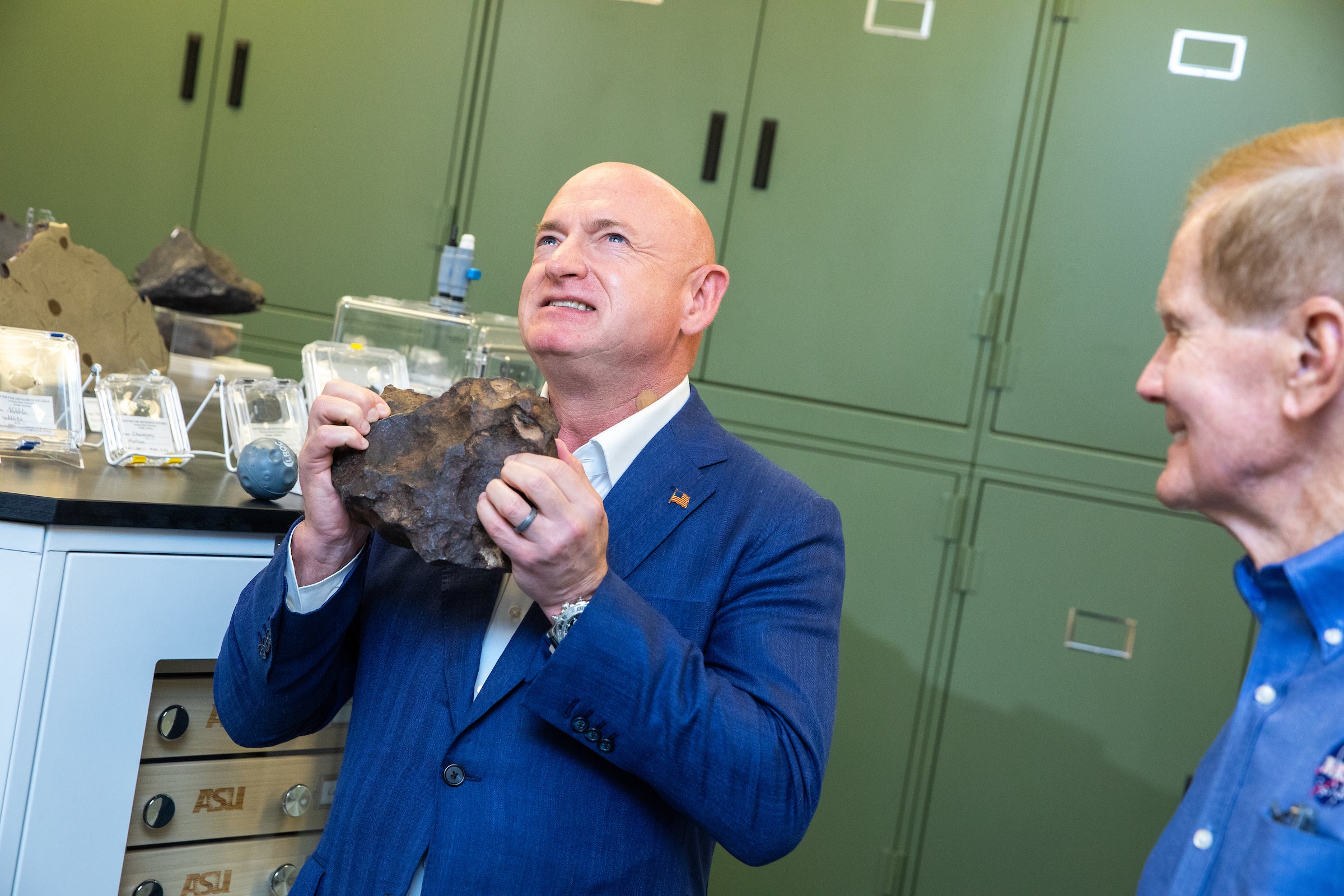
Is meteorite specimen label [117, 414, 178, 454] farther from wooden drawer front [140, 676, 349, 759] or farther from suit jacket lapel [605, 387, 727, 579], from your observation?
suit jacket lapel [605, 387, 727, 579]

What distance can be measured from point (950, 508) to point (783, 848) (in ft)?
5.75

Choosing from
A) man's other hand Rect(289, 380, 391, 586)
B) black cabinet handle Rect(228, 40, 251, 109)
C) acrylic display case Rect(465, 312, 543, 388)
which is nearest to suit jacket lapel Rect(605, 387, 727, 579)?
man's other hand Rect(289, 380, 391, 586)

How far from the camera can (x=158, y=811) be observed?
1259 millimetres

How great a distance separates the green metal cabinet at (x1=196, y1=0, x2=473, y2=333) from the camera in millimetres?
2963

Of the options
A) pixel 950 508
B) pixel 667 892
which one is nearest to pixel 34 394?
pixel 667 892

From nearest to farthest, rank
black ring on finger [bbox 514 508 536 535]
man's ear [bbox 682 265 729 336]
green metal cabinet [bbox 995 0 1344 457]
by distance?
1. black ring on finger [bbox 514 508 536 535]
2. man's ear [bbox 682 265 729 336]
3. green metal cabinet [bbox 995 0 1344 457]

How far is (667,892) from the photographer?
1099 millimetres

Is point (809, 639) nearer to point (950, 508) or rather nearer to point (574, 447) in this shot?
point (574, 447)

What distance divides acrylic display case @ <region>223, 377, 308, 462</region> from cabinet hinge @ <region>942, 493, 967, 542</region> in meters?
1.66

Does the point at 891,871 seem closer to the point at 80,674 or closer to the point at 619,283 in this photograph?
the point at 619,283

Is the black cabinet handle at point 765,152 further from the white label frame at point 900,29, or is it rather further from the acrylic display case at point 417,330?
the acrylic display case at point 417,330

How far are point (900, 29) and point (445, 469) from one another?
215 cm

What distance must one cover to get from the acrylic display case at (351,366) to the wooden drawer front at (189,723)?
50cm

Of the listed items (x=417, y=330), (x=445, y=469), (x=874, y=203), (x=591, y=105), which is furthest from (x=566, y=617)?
(x=591, y=105)
